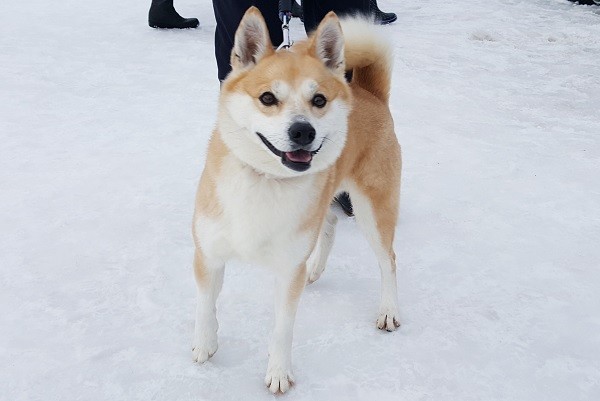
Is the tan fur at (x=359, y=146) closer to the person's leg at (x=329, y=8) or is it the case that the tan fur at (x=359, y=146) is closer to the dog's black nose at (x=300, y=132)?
the dog's black nose at (x=300, y=132)

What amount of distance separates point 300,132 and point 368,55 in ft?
2.34

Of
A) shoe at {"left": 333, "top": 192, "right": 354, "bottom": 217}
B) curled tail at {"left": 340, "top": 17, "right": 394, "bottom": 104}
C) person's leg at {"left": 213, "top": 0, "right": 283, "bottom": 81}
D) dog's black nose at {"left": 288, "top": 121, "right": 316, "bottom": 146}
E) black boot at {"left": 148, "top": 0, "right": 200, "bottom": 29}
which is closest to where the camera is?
dog's black nose at {"left": 288, "top": 121, "right": 316, "bottom": 146}

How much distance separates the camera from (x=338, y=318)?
2.05m

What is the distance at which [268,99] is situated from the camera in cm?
158

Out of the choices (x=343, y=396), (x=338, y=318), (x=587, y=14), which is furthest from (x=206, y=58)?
(x=587, y=14)

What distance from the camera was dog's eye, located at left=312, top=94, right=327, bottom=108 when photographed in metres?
1.62

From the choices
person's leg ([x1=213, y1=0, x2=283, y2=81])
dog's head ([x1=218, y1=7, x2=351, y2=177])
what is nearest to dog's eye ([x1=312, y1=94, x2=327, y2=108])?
dog's head ([x1=218, y1=7, x2=351, y2=177])

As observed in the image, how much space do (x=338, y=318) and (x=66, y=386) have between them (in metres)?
0.93

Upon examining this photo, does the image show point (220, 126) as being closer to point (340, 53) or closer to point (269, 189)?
point (269, 189)

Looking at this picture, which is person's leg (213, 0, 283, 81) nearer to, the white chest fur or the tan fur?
the tan fur

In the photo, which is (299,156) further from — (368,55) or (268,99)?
(368,55)

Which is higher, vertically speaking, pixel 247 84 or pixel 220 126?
pixel 247 84

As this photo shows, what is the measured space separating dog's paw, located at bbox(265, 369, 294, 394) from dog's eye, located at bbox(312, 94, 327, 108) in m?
0.81

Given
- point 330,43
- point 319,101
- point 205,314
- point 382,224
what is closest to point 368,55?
point 330,43
